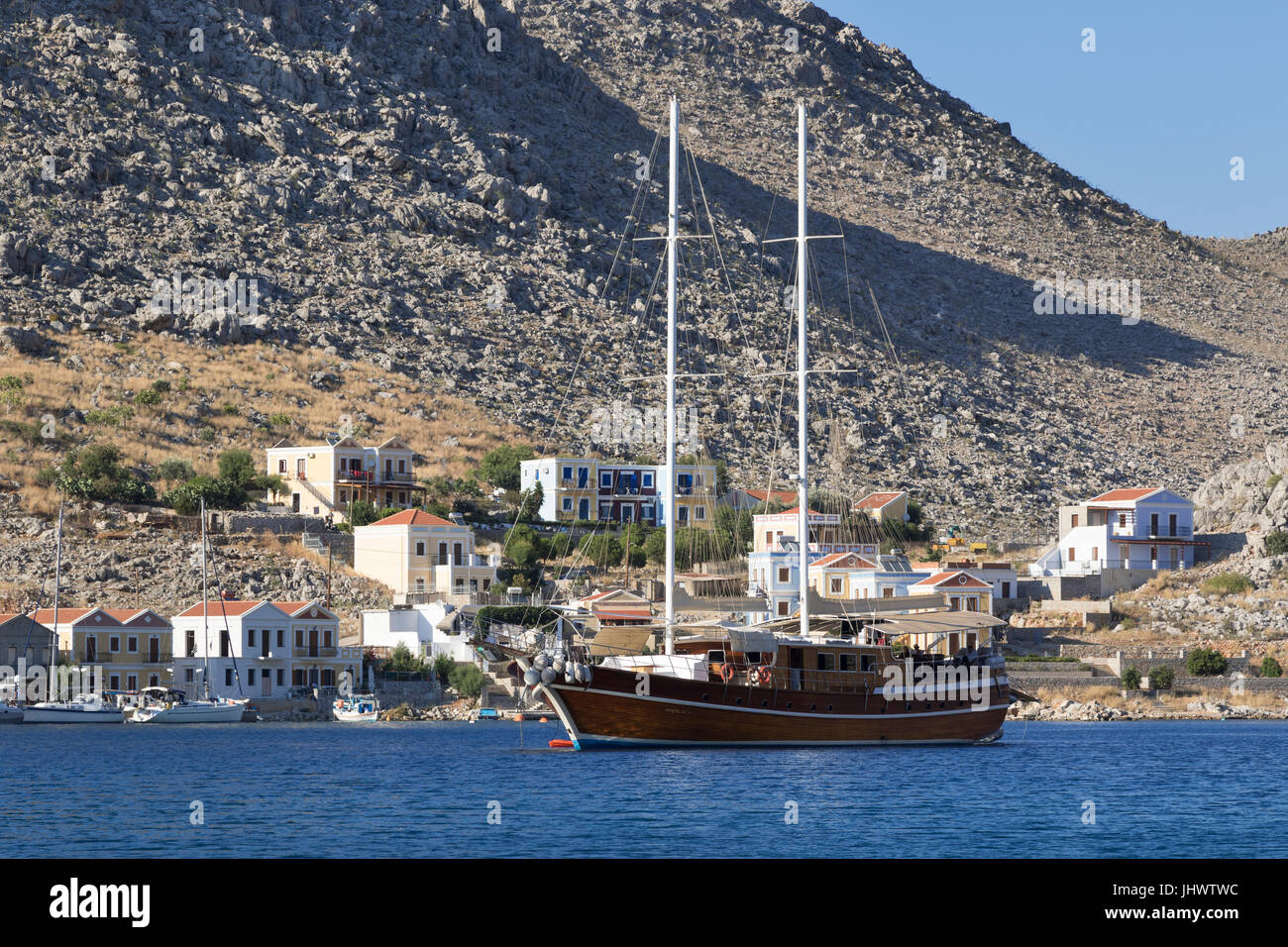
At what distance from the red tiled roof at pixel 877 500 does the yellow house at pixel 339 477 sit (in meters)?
28.6

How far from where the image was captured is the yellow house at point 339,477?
10488 centimetres

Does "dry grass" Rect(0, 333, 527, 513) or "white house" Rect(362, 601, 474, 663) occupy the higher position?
"dry grass" Rect(0, 333, 527, 513)

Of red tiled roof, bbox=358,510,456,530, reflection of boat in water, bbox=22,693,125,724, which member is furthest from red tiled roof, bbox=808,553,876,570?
reflection of boat in water, bbox=22,693,125,724

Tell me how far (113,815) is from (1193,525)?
8209 centimetres

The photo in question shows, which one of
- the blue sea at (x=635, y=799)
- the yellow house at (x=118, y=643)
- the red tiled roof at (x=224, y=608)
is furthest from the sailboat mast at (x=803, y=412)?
the yellow house at (x=118, y=643)

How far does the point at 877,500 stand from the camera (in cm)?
11375

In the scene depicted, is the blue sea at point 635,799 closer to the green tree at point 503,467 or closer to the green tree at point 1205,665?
the green tree at point 1205,665

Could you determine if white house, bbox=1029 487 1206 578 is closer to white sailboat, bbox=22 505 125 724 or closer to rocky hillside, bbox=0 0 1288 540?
rocky hillside, bbox=0 0 1288 540

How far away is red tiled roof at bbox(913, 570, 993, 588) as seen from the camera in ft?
288

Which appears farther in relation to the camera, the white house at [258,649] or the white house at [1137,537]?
the white house at [1137,537]

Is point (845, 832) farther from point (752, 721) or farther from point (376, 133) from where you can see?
point (376, 133)

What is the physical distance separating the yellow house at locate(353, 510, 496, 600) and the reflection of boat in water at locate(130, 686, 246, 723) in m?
15.6
